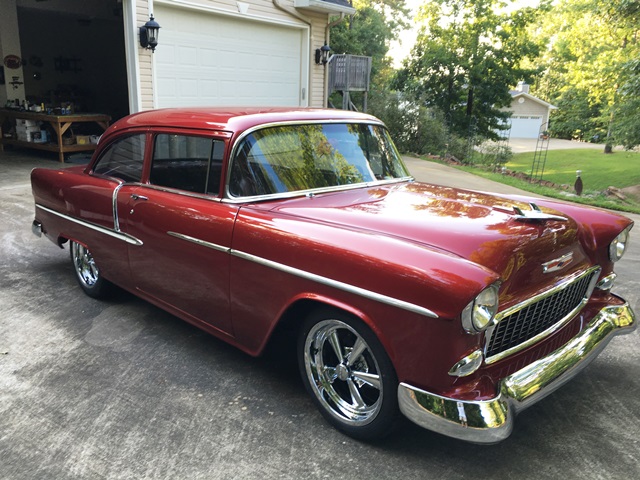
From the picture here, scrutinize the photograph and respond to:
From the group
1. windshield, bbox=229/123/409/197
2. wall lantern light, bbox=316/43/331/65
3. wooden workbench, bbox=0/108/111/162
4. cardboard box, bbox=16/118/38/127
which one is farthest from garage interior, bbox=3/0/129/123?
windshield, bbox=229/123/409/197

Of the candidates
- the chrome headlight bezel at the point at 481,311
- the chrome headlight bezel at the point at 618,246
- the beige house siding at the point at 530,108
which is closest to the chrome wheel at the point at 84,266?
the chrome headlight bezel at the point at 481,311

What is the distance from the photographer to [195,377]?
3367 millimetres

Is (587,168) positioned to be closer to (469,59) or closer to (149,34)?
(469,59)

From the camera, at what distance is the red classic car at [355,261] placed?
7.65 ft

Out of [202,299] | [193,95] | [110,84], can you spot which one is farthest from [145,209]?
[110,84]

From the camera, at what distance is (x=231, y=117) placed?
11.3 ft

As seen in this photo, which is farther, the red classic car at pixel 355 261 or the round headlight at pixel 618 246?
the round headlight at pixel 618 246

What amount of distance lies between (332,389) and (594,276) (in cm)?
168

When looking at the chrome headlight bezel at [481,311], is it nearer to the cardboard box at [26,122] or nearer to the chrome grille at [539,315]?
the chrome grille at [539,315]

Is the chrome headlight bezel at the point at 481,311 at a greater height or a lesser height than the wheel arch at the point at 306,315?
greater

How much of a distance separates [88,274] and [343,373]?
2828 millimetres

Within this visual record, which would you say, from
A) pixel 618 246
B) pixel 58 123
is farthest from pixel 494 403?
pixel 58 123

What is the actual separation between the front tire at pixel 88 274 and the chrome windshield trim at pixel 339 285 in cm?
188

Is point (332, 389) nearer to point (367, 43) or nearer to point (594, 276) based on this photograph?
Result: point (594, 276)
